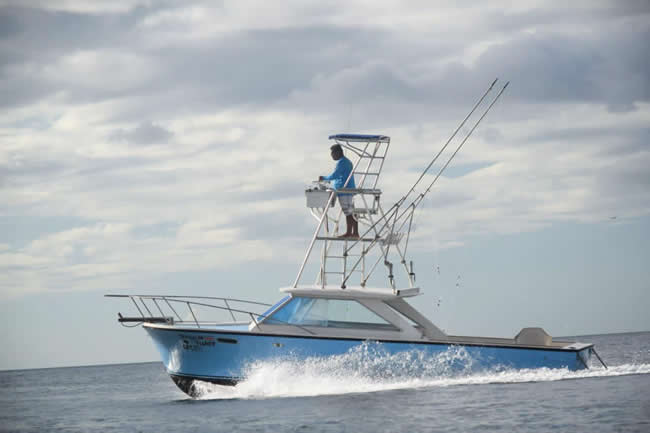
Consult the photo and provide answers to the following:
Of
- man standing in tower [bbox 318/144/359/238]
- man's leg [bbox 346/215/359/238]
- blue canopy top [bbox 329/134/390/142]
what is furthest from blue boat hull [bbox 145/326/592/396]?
blue canopy top [bbox 329/134/390/142]

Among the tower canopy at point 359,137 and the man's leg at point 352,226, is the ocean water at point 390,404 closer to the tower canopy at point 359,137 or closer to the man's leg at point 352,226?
the man's leg at point 352,226

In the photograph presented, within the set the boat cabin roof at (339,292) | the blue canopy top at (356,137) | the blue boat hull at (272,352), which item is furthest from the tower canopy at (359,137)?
the blue boat hull at (272,352)

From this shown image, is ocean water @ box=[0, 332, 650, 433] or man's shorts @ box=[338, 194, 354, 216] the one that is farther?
man's shorts @ box=[338, 194, 354, 216]

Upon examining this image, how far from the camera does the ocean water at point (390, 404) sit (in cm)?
1293

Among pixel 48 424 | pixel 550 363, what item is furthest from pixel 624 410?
pixel 48 424

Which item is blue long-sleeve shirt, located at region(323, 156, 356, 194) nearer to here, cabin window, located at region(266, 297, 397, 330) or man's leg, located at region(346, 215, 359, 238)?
man's leg, located at region(346, 215, 359, 238)

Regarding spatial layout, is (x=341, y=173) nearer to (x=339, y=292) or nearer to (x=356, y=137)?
(x=356, y=137)

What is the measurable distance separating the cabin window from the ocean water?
73cm

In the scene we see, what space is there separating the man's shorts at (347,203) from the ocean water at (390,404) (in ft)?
9.13

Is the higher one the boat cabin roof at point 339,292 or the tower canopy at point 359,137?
the tower canopy at point 359,137

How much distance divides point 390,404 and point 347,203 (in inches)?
159

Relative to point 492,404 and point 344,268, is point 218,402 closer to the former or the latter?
point 344,268

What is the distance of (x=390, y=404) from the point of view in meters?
14.5

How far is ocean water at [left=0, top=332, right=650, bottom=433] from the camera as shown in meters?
12.9
